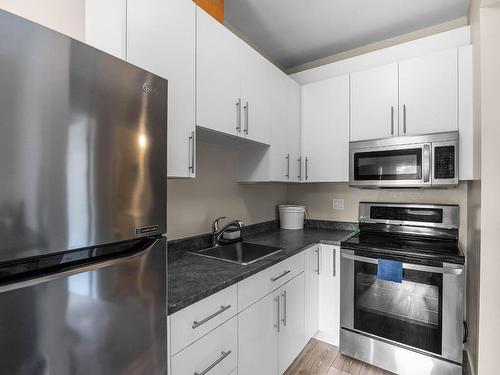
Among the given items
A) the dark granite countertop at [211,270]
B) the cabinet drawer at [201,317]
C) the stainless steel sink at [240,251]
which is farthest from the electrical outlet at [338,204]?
the cabinet drawer at [201,317]

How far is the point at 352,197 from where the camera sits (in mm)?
2641

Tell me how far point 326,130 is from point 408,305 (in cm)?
150

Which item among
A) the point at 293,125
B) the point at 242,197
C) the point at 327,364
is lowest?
the point at 327,364

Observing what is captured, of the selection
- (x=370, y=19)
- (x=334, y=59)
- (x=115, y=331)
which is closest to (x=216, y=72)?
(x=115, y=331)

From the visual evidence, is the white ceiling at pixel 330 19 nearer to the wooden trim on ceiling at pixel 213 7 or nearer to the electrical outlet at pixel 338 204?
the wooden trim on ceiling at pixel 213 7

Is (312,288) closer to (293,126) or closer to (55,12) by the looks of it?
(293,126)

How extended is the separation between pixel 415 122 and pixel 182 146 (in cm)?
178

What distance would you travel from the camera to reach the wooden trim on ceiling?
1.52 m

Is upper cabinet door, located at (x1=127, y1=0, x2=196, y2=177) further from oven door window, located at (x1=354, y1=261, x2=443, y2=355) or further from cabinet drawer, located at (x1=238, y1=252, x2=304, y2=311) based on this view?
oven door window, located at (x1=354, y1=261, x2=443, y2=355)

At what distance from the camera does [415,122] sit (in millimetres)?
2062

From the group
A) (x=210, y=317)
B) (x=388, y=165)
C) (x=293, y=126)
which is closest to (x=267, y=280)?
(x=210, y=317)

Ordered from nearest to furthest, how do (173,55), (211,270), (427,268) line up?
1. (173,55)
2. (211,270)
3. (427,268)

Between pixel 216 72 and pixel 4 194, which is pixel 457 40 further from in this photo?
pixel 4 194

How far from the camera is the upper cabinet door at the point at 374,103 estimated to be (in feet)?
7.05
